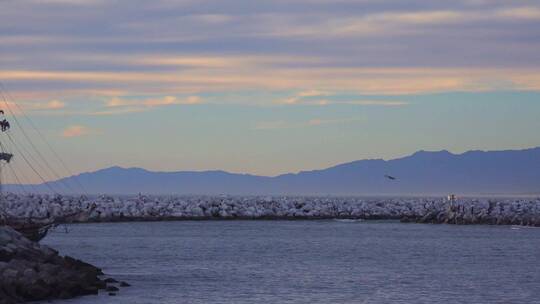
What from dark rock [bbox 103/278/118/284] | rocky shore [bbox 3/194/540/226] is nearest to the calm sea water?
dark rock [bbox 103/278/118/284]

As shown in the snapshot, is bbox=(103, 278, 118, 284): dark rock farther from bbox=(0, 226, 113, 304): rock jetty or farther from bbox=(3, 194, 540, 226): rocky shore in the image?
bbox=(3, 194, 540, 226): rocky shore

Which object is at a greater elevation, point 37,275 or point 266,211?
point 266,211

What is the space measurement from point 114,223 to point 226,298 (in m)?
40.0

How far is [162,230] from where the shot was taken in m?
58.3

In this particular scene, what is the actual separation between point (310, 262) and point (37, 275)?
44.8 ft

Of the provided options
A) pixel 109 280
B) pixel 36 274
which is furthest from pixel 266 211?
pixel 36 274

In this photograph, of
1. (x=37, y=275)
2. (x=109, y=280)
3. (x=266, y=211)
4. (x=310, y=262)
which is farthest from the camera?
(x=266, y=211)

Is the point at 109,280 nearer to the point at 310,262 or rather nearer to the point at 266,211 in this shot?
the point at 310,262

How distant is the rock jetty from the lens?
24.4 metres

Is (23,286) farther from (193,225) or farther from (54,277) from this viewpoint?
(193,225)

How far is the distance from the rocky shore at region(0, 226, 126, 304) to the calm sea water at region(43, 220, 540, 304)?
0.59 m

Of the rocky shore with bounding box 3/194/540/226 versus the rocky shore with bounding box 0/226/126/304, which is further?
A: the rocky shore with bounding box 3/194/540/226

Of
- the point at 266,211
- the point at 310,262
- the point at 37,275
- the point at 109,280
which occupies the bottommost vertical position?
the point at 109,280

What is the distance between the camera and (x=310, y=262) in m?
37.4
